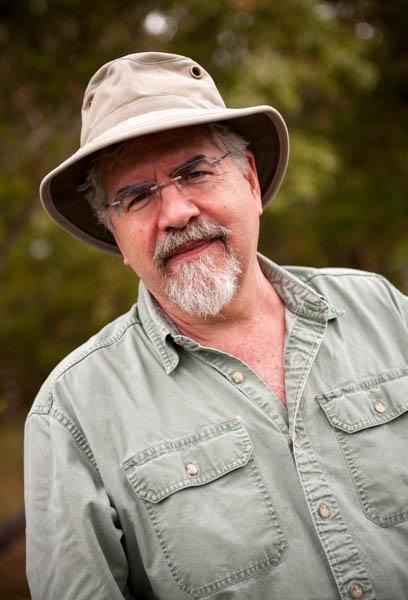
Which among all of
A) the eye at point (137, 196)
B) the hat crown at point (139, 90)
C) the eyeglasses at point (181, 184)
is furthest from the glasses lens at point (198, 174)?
the hat crown at point (139, 90)

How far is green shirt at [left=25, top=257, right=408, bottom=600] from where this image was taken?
Result: 1872 mm

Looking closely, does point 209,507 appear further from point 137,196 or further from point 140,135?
point 140,135

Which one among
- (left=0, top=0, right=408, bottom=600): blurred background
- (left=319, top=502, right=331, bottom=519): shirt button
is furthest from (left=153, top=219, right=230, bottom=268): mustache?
(left=0, top=0, right=408, bottom=600): blurred background

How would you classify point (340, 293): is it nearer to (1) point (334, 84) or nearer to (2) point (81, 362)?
(2) point (81, 362)

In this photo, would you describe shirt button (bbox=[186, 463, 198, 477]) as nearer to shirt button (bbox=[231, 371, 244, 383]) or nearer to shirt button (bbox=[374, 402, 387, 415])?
shirt button (bbox=[231, 371, 244, 383])

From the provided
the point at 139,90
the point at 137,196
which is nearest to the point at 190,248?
the point at 137,196

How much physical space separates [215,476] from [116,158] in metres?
1.25

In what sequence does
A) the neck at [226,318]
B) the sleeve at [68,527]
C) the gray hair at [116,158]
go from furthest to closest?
1. the neck at [226,318]
2. the gray hair at [116,158]
3. the sleeve at [68,527]

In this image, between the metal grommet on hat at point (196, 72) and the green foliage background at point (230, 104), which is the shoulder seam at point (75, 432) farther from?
the green foliage background at point (230, 104)

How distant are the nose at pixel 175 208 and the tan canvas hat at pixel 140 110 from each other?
0.84 feet

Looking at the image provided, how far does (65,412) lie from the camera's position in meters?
2.06

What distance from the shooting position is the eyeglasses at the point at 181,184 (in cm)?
217

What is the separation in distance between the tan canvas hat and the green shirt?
0.73m

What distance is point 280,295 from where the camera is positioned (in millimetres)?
2545
